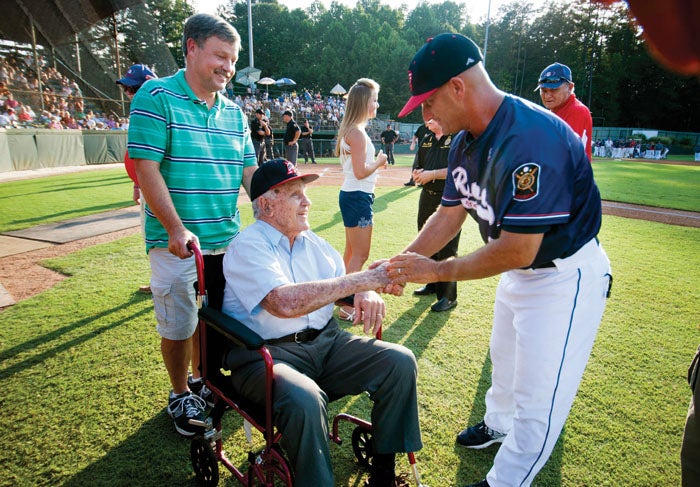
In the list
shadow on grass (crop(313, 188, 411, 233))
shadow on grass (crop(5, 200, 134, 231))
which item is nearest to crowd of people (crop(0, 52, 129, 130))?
shadow on grass (crop(5, 200, 134, 231))

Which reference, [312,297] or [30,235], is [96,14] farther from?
[312,297]

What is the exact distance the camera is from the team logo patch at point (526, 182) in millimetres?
1655

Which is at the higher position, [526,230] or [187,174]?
[187,174]

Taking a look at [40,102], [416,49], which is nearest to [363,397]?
[40,102]

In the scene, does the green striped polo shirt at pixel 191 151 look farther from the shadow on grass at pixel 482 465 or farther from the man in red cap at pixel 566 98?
the man in red cap at pixel 566 98

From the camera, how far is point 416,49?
56.8 metres

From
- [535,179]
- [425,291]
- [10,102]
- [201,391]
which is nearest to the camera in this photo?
[535,179]

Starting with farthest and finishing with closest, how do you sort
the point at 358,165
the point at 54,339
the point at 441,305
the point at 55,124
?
the point at 55,124 → the point at 441,305 → the point at 358,165 → the point at 54,339

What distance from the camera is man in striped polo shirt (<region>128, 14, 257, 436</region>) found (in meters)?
2.39

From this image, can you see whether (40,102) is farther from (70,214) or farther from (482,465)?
(482,465)

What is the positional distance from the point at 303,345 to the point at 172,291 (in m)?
1.03

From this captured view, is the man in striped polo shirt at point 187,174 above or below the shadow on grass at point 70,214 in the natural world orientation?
above

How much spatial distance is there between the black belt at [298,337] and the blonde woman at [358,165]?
5.48ft

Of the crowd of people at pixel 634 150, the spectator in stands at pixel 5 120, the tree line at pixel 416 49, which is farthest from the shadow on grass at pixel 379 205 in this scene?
the tree line at pixel 416 49
